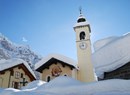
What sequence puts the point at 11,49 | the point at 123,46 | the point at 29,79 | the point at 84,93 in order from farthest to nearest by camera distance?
the point at 11,49, the point at 29,79, the point at 123,46, the point at 84,93

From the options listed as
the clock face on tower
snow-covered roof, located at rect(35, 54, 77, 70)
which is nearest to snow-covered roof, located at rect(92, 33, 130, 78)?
snow-covered roof, located at rect(35, 54, 77, 70)

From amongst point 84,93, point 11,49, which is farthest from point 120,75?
point 11,49

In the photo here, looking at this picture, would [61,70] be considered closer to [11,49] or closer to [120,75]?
[120,75]

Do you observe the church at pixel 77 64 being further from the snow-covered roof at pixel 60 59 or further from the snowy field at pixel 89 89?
the snowy field at pixel 89 89

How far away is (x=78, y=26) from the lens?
25.1 m

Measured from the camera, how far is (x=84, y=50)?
2347cm

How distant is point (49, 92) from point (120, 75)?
3046 millimetres

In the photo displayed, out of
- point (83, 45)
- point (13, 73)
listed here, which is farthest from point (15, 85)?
point (83, 45)

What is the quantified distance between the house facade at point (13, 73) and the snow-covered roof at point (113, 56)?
606 inches

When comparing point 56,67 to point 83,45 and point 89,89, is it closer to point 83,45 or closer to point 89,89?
point 83,45

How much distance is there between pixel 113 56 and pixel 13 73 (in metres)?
18.4

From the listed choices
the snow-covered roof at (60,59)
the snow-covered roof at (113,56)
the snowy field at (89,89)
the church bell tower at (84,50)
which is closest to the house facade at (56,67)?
the snow-covered roof at (60,59)

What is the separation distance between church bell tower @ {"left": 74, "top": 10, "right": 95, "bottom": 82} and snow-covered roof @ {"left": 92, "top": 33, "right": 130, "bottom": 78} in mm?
16224

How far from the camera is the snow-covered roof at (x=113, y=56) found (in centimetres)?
450
